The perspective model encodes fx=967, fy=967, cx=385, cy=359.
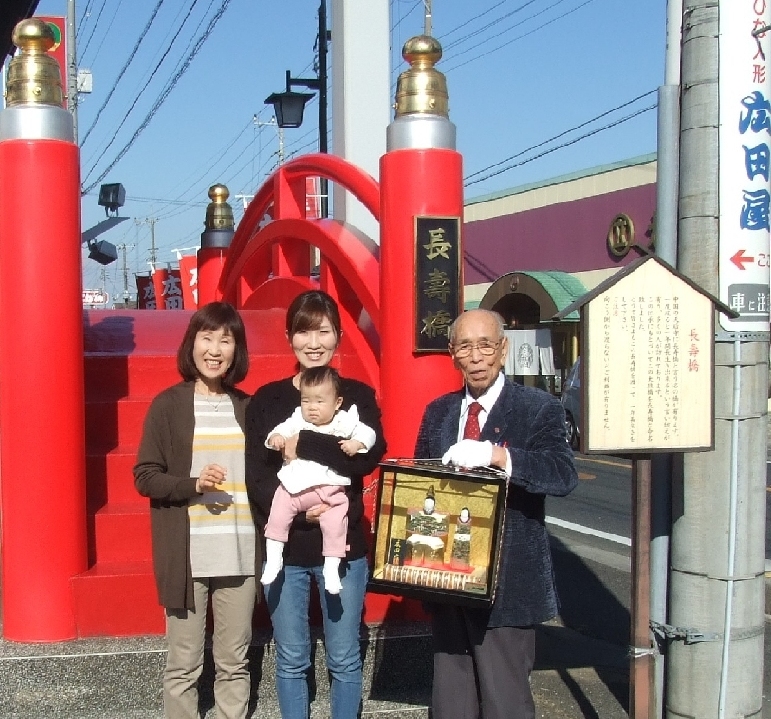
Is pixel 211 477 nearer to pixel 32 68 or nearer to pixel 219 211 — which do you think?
pixel 32 68

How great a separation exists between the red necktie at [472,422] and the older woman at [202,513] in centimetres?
86

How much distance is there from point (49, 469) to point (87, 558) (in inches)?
18.5

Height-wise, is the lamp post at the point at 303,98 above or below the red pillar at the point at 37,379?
above

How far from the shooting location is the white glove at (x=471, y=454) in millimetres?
2854

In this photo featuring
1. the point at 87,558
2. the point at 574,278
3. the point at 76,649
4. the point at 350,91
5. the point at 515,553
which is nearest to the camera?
the point at 515,553

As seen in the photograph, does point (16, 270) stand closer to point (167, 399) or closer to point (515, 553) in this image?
point (167, 399)

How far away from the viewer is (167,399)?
11.3 feet

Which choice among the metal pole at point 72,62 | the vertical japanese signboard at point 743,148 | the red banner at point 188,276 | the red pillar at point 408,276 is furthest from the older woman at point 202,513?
the metal pole at point 72,62

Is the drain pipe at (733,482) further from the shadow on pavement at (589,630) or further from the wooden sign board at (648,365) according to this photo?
the shadow on pavement at (589,630)

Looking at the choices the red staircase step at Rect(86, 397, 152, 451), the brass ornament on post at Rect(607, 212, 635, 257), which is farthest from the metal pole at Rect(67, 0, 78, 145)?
the red staircase step at Rect(86, 397, 152, 451)

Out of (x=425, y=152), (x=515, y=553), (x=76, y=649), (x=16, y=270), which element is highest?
(x=425, y=152)

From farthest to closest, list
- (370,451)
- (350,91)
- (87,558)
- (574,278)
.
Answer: (574,278) < (350,91) < (87,558) < (370,451)

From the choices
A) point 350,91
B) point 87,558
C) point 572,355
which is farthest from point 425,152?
point 572,355

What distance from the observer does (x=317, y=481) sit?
3186mm
